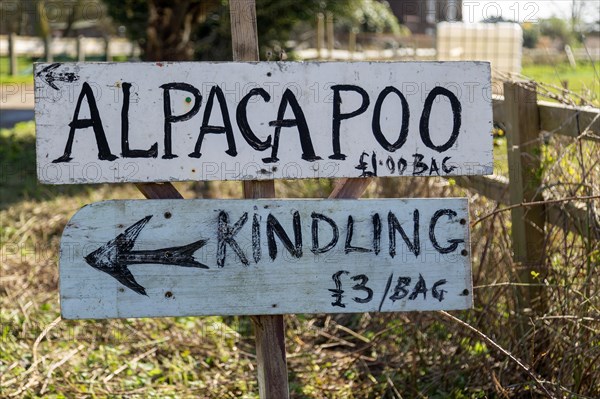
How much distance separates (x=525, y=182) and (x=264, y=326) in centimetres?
181

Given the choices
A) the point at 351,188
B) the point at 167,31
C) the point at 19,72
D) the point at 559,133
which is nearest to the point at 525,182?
the point at 559,133

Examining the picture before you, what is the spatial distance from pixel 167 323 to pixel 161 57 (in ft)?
24.3

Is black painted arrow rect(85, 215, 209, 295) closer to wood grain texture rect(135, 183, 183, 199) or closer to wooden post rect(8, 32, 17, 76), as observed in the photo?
wood grain texture rect(135, 183, 183, 199)

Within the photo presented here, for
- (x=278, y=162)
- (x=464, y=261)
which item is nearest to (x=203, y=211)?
(x=278, y=162)

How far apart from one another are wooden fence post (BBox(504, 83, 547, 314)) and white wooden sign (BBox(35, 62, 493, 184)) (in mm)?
1309

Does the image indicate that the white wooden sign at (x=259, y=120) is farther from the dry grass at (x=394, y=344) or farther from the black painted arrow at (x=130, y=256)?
the dry grass at (x=394, y=344)

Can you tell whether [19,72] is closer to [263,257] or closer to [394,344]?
[394,344]

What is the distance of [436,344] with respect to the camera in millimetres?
4035

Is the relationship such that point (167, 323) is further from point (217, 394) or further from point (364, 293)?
point (364, 293)

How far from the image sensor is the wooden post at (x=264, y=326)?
293cm

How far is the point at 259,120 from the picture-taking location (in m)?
2.79

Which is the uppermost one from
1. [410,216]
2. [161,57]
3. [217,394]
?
[161,57]

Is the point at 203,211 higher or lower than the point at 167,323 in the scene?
higher

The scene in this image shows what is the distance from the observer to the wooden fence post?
4.05 meters
